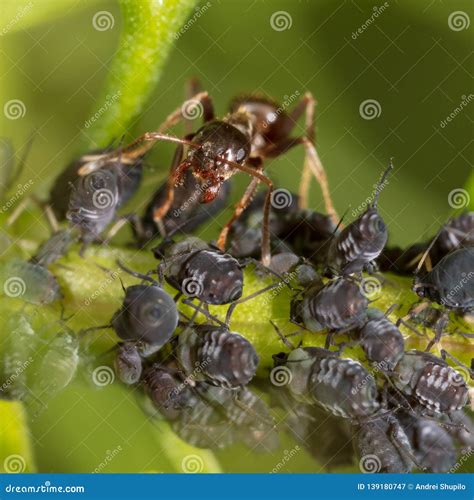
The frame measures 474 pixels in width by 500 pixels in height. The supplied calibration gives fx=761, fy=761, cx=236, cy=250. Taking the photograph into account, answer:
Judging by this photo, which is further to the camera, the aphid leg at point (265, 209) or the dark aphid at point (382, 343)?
the aphid leg at point (265, 209)

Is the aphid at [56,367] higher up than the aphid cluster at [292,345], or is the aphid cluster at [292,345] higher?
the aphid cluster at [292,345]

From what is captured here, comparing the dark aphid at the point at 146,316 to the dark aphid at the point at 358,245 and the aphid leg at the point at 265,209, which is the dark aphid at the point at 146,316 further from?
the dark aphid at the point at 358,245

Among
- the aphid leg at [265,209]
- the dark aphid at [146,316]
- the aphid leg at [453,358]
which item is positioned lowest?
the dark aphid at [146,316]

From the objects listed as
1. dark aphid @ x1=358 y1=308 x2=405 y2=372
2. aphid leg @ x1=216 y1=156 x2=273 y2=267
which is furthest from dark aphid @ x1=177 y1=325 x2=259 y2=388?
dark aphid @ x1=358 y1=308 x2=405 y2=372

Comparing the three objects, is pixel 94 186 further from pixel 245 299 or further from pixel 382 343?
pixel 382 343

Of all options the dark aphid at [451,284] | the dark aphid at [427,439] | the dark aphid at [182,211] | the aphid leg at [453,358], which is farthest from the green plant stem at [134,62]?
the dark aphid at [427,439]

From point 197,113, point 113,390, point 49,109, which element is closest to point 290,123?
point 197,113

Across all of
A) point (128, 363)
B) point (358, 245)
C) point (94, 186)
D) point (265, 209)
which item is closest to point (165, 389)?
point (128, 363)
